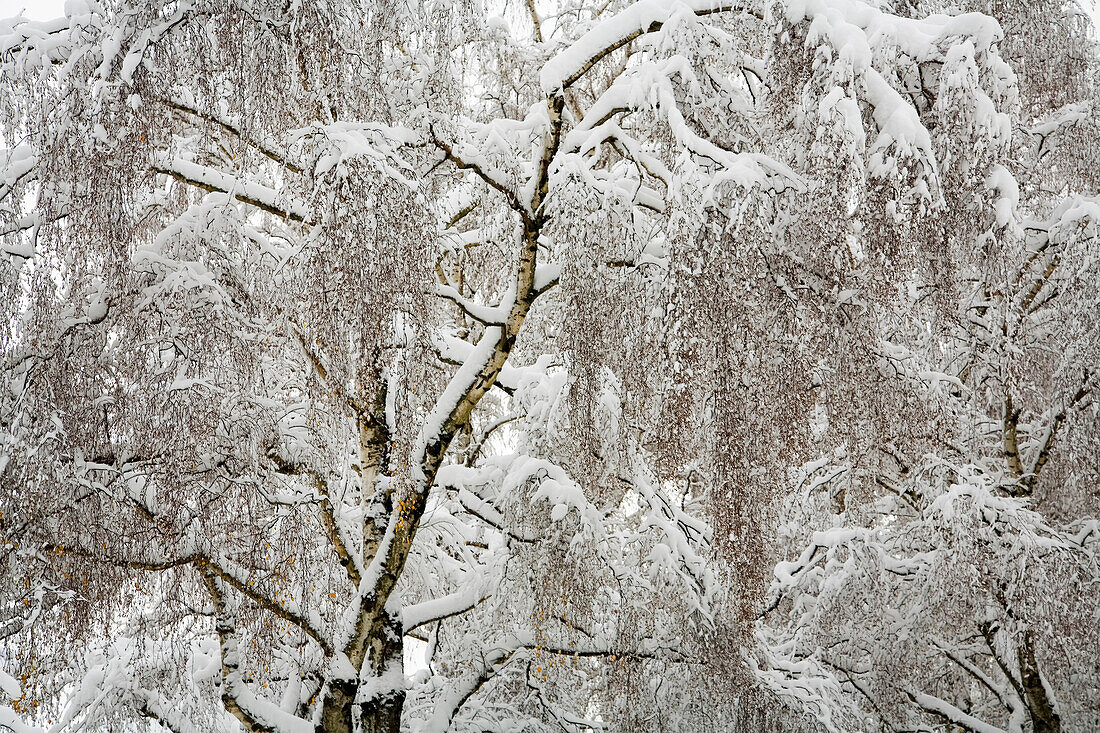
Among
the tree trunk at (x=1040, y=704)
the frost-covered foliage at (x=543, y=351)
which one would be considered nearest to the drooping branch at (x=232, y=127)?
the frost-covered foliage at (x=543, y=351)

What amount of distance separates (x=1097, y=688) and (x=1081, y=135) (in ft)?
14.8

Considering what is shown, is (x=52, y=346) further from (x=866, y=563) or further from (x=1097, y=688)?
(x=1097, y=688)

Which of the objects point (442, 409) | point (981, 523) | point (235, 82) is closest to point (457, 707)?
point (442, 409)

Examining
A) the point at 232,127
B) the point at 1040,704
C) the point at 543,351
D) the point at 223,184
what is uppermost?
the point at 232,127

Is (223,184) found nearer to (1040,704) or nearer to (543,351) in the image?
(543,351)

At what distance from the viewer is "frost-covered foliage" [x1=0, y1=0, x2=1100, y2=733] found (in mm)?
3754

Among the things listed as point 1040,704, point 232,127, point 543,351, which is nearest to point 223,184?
point 232,127

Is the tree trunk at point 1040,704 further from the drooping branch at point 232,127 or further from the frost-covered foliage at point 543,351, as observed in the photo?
the drooping branch at point 232,127

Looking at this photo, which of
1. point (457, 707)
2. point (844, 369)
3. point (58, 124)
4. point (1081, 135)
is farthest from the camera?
point (1081, 135)

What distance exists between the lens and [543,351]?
7516mm

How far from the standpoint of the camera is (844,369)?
146 inches

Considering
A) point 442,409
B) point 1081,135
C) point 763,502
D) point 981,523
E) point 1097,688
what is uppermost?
point 1081,135

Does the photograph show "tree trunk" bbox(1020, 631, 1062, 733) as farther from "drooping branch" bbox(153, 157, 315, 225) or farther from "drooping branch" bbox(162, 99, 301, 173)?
"drooping branch" bbox(162, 99, 301, 173)

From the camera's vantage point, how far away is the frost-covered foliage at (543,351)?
375 cm
